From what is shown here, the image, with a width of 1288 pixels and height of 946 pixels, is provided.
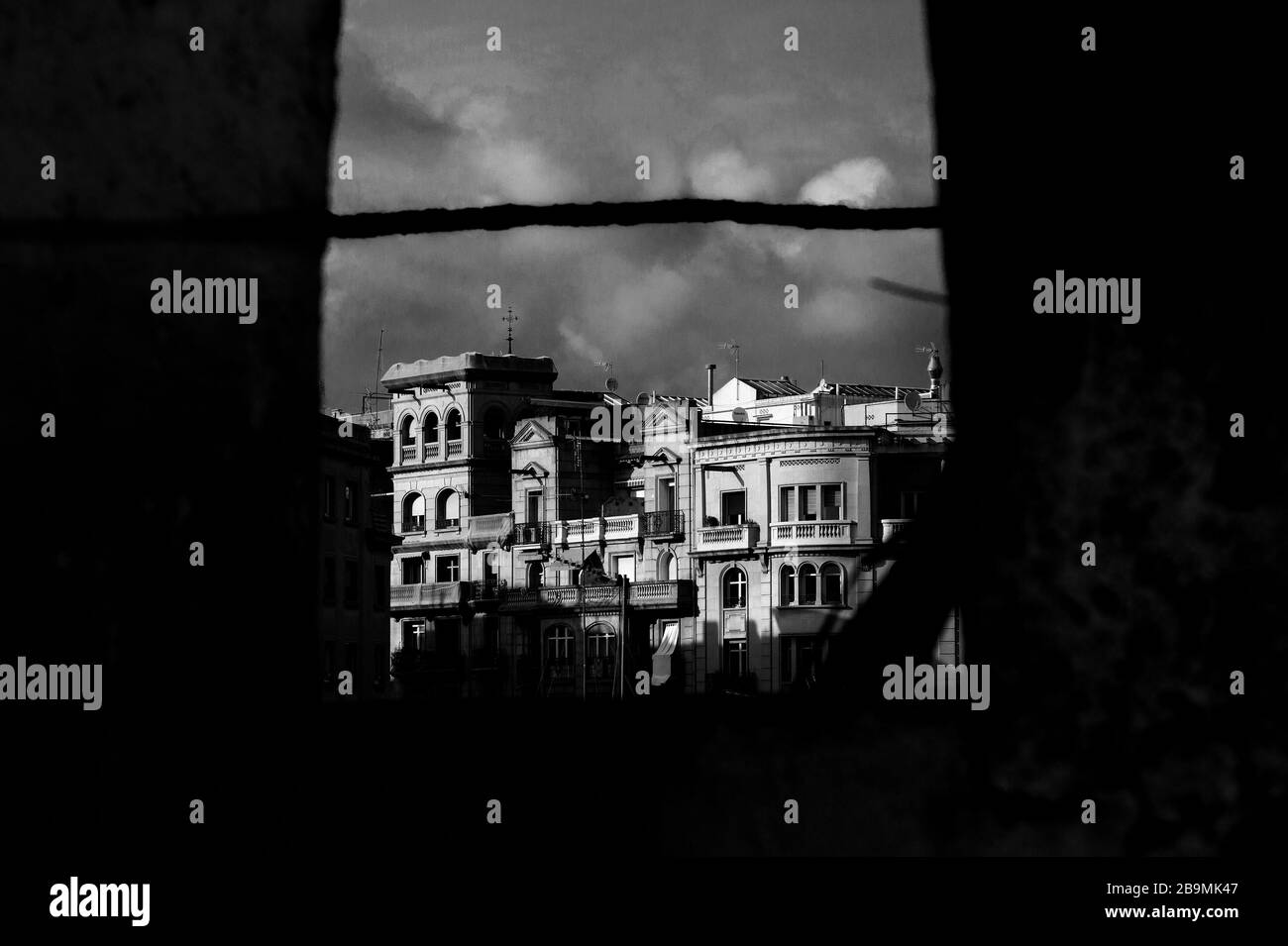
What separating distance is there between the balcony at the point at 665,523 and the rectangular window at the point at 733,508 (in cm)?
119

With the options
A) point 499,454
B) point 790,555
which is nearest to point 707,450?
point 790,555

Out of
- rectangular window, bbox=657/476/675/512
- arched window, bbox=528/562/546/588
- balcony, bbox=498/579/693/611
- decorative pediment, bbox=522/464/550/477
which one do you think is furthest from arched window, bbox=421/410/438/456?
rectangular window, bbox=657/476/675/512

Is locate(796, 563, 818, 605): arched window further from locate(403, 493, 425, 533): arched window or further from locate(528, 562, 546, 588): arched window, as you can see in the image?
locate(403, 493, 425, 533): arched window

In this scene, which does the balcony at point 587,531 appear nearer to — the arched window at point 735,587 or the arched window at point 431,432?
the arched window at point 735,587

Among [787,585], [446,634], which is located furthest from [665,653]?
[446,634]

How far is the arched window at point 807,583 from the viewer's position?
168 feet

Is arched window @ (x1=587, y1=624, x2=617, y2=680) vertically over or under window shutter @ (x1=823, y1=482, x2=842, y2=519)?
under

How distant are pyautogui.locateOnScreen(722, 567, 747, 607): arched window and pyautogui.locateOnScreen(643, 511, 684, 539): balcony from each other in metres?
1.78

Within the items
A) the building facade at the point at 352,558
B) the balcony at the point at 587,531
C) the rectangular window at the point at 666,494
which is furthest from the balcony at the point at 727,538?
the building facade at the point at 352,558

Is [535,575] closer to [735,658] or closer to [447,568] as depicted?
[447,568]

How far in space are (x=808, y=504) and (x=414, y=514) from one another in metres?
13.2

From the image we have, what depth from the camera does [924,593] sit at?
60.6 inches

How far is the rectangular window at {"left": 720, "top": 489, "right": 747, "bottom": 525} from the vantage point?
5338 cm
